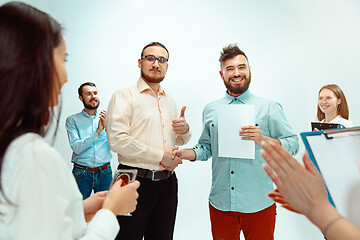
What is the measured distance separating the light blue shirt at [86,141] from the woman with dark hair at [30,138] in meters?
1.94

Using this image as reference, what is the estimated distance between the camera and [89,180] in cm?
256

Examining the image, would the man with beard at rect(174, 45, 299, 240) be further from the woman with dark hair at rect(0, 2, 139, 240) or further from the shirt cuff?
the woman with dark hair at rect(0, 2, 139, 240)

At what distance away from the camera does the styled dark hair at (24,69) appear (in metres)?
0.58

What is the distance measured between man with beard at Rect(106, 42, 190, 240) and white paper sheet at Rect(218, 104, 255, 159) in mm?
352

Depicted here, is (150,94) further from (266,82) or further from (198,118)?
Result: (266,82)

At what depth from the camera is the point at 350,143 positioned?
742mm

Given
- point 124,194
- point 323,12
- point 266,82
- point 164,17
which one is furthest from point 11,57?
point 323,12

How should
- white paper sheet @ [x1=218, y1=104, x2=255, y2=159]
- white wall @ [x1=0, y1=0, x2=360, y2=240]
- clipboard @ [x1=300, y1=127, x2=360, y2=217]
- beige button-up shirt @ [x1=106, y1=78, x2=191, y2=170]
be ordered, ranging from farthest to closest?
white wall @ [x1=0, y1=0, x2=360, y2=240] < beige button-up shirt @ [x1=106, y1=78, x2=191, y2=170] < white paper sheet @ [x1=218, y1=104, x2=255, y2=159] < clipboard @ [x1=300, y1=127, x2=360, y2=217]

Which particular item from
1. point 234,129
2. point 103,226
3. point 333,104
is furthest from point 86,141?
point 333,104

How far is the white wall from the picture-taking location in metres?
2.74

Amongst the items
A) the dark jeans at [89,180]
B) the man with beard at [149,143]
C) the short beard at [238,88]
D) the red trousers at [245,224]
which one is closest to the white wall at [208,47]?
the dark jeans at [89,180]

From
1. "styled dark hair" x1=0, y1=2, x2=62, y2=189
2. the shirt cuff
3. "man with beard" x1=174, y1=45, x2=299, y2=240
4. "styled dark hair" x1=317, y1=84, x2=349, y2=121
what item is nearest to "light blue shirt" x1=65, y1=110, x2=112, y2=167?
"man with beard" x1=174, y1=45, x2=299, y2=240

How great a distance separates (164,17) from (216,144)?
1.69m

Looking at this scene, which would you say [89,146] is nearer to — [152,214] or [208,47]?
[152,214]
